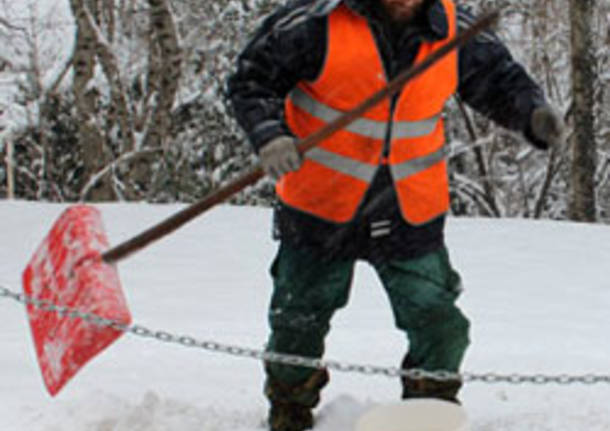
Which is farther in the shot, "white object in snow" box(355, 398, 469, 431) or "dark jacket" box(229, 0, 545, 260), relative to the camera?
"white object in snow" box(355, 398, 469, 431)

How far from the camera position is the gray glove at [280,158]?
2217 millimetres

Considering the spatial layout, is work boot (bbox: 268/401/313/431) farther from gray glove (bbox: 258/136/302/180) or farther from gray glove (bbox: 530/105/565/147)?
gray glove (bbox: 530/105/565/147)

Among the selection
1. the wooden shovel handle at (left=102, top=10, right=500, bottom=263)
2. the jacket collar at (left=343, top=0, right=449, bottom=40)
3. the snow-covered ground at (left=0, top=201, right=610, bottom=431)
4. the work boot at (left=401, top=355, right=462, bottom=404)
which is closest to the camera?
the wooden shovel handle at (left=102, top=10, right=500, bottom=263)

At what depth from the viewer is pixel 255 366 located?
3373 millimetres

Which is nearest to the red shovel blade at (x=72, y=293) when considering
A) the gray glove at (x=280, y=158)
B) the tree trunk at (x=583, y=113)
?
the gray glove at (x=280, y=158)

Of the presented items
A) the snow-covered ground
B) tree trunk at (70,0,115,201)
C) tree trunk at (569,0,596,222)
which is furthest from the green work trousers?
tree trunk at (70,0,115,201)

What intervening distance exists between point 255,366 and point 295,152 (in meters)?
1.34

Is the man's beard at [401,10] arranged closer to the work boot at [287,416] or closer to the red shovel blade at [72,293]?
the red shovel blade at [72,293]

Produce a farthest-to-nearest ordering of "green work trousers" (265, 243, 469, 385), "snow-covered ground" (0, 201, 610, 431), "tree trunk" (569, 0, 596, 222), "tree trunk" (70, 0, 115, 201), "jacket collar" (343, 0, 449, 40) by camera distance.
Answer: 1. "tree trunk" (70, 0, 115, 201)
2. "tree trunk" (569, 0, 596, 222)
3. "snow-covered ground" (0, 201, 610, 431)
4. "green work trousers" (265, 243, 469, 385)
5. "jacket collar" (343, 0, 449, 40)

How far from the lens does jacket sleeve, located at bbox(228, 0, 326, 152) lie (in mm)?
2316

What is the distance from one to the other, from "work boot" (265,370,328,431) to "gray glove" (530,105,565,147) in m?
0.94

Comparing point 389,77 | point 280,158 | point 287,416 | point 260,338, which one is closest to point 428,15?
point 389,77

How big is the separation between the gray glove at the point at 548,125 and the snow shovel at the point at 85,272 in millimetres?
350

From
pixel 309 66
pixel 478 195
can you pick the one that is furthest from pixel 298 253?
pixel 478 195
